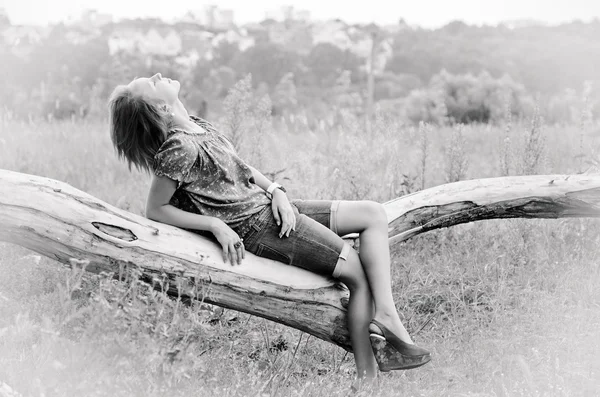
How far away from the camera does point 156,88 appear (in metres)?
3.06

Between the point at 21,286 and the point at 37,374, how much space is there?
5.16 feet

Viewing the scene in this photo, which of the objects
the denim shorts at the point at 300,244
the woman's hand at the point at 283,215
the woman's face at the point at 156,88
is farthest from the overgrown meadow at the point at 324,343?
the woman's face at the point at 156,88

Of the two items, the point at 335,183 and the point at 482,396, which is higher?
the point at 335,183

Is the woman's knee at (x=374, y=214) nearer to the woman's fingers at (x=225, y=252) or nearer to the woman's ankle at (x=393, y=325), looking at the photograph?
the woman's ankle at (x=393, y=325)

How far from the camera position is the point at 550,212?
153 inches

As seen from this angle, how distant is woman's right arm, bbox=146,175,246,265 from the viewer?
2.92 metres

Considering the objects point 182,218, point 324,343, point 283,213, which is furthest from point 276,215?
point 324,343

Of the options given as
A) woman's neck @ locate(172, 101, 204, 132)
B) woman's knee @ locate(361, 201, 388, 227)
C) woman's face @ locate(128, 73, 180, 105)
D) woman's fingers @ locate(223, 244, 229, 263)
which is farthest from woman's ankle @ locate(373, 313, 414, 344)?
woman's face @ locate(128, 73, 180, 105)

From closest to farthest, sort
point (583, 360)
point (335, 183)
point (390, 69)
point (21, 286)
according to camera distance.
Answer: point (583, 360), point (21, 286), point (335, 183), point (390, 69)

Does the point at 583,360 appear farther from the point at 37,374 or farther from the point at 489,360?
the point at 37,374

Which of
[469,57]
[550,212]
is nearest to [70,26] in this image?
[469,57]

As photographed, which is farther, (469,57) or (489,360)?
(469,57)

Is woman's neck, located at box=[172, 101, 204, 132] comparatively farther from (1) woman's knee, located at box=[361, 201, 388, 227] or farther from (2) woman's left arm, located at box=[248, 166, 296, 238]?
(1) woman's knee, located at box=[361, 201, 388, 227]

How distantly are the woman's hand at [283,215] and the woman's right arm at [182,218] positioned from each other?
21 centimetres
